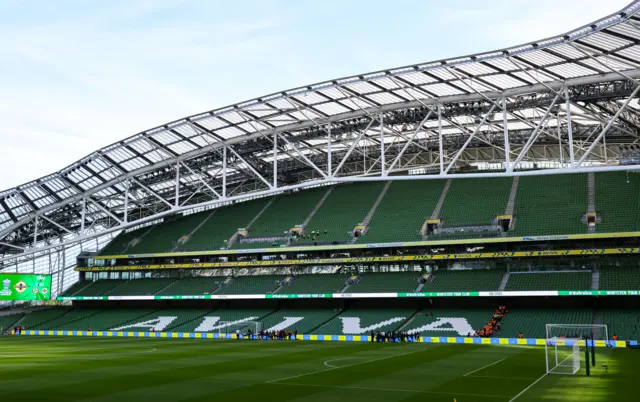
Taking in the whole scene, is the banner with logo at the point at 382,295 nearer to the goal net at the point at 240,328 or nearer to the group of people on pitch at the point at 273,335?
the goal net at the point at 240,328

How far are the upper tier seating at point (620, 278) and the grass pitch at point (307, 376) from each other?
991cm

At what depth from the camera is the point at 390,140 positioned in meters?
58.0

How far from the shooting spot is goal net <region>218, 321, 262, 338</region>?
55.2 m

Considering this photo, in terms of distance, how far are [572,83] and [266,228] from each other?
36.3 metres

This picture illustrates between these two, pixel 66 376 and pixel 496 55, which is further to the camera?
pixel 496 55

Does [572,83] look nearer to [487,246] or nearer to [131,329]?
[487,246]

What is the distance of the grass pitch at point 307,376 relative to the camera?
64.3 ft

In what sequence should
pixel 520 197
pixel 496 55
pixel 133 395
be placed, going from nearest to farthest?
1. pixel 133 395
2. pixel 496 55
3. pixel 520 197

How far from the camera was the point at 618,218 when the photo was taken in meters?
50.0

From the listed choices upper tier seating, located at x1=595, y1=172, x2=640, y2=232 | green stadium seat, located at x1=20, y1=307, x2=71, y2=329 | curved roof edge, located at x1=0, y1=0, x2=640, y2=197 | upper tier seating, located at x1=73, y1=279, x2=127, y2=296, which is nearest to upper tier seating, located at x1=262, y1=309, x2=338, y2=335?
curved roof edge, located at x1=0, y1=0, x2=640, y2=197

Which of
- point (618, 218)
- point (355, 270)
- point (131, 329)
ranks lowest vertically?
point (131, 329)

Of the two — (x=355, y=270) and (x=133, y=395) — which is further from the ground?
(x=355, y=270)

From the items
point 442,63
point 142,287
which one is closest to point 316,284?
point 142,287

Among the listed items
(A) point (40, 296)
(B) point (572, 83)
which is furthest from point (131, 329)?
(B) point (572, 83)
